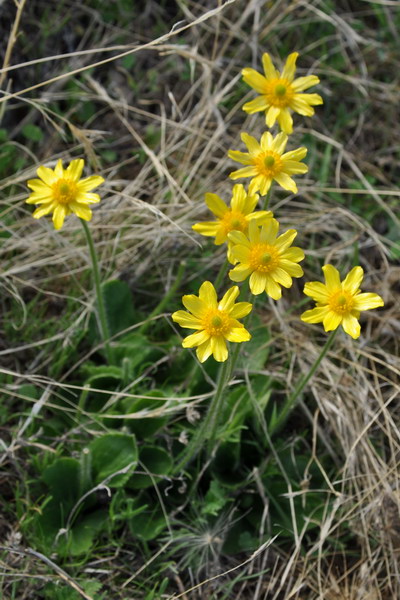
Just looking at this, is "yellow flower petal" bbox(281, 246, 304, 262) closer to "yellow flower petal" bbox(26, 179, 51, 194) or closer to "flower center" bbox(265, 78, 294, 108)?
"flower center" bbox(265, 78, 294, 108)

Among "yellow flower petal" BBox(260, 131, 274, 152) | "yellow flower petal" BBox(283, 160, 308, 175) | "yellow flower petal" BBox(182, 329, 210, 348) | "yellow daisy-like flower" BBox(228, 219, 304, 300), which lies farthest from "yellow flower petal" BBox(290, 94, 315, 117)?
"yellow flower petal" BBox(182, 329, 210, 348)

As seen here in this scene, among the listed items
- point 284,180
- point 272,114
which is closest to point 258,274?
point 284,180

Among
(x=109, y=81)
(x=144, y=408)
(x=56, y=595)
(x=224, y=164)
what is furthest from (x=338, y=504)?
(x=109, y=81)

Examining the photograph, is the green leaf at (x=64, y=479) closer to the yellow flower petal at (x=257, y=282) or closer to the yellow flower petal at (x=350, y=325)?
the yellow flower petal at (x=257, y=282)

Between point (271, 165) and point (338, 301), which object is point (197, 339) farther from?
point (271, 165)

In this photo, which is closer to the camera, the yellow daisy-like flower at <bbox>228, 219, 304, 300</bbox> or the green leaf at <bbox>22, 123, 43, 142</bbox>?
the yellow daisy-like flower at <bbox>228, 219, 304, 300</bbox>

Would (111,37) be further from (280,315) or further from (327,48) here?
(280,315)
